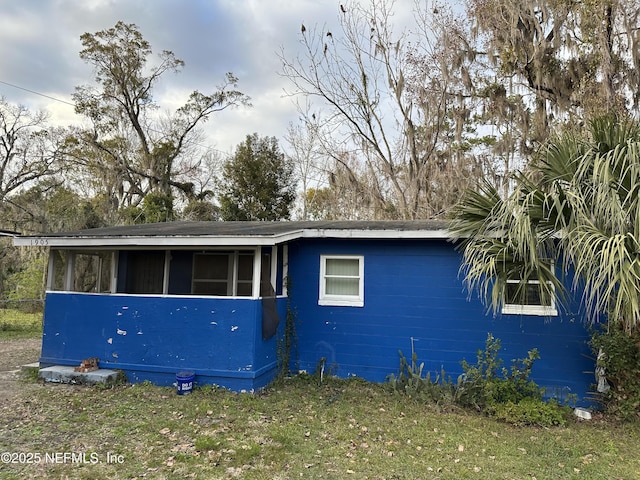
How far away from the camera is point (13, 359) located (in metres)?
8.66

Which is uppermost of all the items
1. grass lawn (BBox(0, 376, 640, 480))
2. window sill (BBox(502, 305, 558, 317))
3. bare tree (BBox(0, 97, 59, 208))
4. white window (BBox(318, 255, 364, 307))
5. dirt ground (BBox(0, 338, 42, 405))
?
bare tree (BBox(0, 97, 59, 208))

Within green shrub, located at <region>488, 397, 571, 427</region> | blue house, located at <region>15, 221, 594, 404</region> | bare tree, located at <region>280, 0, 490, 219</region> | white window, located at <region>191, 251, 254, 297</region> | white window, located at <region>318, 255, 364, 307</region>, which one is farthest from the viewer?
bare tree, located at <region>280, 0, 490, 219</region>

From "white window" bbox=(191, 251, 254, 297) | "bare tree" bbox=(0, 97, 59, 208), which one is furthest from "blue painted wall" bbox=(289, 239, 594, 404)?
"bare tree" bbox=(0, 97, 59, 208)

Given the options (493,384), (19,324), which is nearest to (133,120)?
(19,324)

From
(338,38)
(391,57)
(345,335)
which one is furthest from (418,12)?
(345,335)

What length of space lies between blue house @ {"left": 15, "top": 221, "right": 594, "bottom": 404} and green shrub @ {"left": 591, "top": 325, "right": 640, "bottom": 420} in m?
0.77

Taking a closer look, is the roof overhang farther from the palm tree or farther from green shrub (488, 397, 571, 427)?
green shrub (488, 397, 571, 427)

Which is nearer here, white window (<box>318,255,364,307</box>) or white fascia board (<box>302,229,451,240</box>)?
white fascia board (<box>302,229,451,240</box>)

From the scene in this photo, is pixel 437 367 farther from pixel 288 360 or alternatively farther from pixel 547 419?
pixel 288 360

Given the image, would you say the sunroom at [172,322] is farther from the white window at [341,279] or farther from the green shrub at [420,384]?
the green shrub at [420,384]

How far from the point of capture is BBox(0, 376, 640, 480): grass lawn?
4.03 m

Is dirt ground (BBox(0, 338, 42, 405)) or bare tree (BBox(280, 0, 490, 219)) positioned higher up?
bare tree (BBox(280, 0, 490, 219))

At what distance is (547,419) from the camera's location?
17.6 ft

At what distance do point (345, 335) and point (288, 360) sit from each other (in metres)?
1.07
